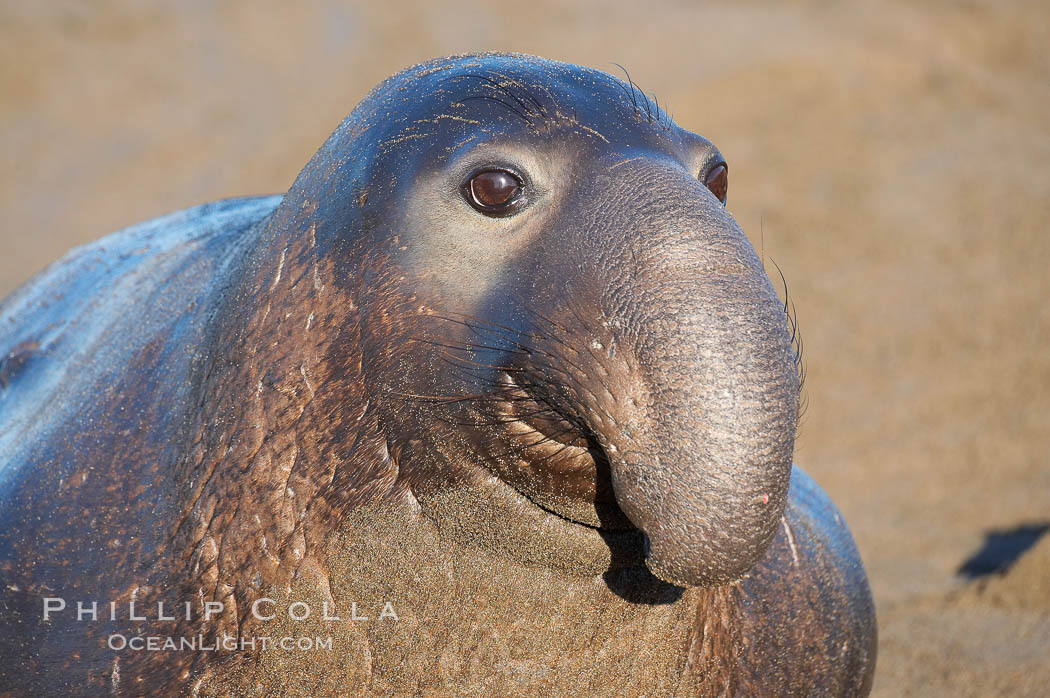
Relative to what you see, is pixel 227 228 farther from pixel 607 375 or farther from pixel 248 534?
pixel 607 375

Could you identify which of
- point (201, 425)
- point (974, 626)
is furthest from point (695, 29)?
point (201, 425)

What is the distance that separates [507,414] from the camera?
1932 millimetres

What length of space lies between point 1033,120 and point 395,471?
34.1 feet

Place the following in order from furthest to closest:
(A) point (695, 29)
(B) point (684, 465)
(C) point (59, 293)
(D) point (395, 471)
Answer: (A) point (695, 29) < (C) point (59, 293) < (D) point (395, 471) < (B) point (684, 465)

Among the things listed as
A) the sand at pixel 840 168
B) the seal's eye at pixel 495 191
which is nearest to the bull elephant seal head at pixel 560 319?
the seal's eye at pixel 495 191

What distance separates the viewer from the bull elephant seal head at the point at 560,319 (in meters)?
1.75

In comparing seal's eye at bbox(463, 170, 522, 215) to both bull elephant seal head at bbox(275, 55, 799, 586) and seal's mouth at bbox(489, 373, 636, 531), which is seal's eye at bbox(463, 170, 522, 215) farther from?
seal's mouth at bbox(489, 373, 636, 531)

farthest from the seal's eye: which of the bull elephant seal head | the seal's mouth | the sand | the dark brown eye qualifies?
the sand

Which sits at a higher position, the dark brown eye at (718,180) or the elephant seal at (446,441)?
the dark brown eye at (718,180)

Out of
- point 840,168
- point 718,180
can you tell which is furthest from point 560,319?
point 840,168

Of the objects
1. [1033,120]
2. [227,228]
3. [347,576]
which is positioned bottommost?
[347,576]

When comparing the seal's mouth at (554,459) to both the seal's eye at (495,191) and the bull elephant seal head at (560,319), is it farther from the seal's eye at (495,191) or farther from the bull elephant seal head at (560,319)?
the seal's eye at (495,191)

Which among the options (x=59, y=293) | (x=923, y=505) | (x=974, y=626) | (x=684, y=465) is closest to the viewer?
(x=684, y=465)

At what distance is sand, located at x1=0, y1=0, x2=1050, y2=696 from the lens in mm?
6043
